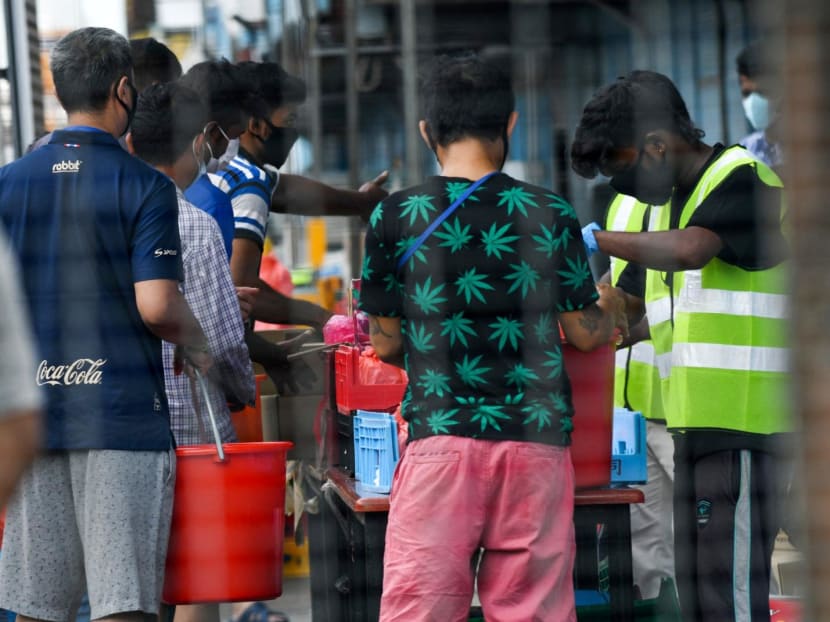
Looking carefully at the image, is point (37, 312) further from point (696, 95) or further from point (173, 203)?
point (696, 95)

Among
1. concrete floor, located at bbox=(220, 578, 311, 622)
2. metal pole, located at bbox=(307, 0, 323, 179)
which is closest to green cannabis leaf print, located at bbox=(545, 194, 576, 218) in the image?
concrete floor, located at bbox=(220, 578, 311, 622)

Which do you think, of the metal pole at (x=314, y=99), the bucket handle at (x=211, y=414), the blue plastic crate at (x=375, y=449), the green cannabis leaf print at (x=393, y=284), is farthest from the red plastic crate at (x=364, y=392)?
the metal pole at (x=314, y=99)

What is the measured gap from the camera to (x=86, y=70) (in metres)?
2.74

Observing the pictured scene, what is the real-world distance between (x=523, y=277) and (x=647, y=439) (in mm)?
1477

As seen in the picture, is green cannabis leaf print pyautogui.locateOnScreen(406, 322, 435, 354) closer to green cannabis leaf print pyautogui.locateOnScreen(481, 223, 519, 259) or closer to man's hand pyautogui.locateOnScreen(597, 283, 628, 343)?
green cannabis leaf print pyautogui.locateOnScreen(481, 223, 519, 259)

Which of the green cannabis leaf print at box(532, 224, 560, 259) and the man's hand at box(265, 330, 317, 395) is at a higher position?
the green cannabis leaf print at box(532, 224, 560, 259)

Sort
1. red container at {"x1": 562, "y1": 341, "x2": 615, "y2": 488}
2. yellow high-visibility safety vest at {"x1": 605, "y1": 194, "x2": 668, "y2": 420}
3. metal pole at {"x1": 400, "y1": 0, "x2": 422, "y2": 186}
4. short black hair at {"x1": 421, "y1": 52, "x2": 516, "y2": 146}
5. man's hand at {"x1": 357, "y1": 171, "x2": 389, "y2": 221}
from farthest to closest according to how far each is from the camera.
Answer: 1. man's hand at {"x1": 357, "y1": 171, "x2": 389, "y2": 221}
2. yellow high-visibility safety vest at {"x1": 605, "y1": 194, "x2": 668, "y2": 420}
3. metal pole at {"x1": 400, "y1": 0, "x2": 422, "y2": 186}
4. red container at {"x1": 562, "y1": 341, "x2": 615, "y2": 488}
5. short black hair at {"x1": 421, "y1": 52, "x2": 516, "y2": 146}

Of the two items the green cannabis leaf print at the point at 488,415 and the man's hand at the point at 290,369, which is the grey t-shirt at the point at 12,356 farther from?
the man's hand at the point at 290,369

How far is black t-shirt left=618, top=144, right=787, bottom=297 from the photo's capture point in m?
2.90

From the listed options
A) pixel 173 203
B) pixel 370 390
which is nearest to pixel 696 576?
pixel 370 390

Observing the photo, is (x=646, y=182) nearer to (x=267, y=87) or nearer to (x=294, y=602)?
(x=267, y=87)

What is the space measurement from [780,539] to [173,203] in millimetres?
2251

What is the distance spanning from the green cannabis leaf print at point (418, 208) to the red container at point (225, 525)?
2.14 feet

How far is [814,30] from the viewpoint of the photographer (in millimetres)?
1182
